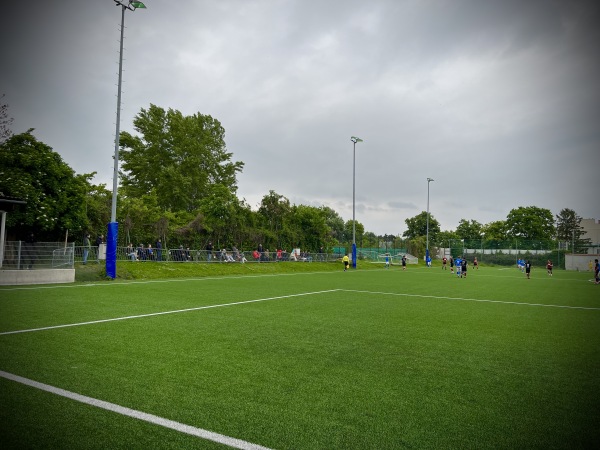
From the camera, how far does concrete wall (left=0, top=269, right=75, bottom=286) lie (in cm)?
1577

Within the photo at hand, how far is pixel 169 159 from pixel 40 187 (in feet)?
91.1

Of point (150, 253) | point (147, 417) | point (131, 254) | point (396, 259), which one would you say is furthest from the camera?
point (396, 259)

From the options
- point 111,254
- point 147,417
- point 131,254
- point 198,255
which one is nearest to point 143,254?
point 131,254

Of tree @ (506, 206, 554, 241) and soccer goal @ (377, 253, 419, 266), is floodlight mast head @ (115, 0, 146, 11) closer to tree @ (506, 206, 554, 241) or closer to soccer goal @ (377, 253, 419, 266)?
soccer goal @ (377, 253, 419, 266)

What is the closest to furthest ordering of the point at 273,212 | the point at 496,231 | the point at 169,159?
the point at 273,212, the point at 169,159, the point at 496,231

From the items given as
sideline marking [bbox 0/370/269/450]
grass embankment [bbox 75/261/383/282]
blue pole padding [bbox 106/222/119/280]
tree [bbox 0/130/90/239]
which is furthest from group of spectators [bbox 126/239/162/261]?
sideline marking [bbox 0/370/269/450]

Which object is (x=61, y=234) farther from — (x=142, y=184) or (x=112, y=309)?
(x=142, y=184)

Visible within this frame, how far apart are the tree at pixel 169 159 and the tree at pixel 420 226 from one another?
241 ft

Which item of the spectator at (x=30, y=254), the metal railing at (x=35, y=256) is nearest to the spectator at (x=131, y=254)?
the metal railing at (x=35, y=256)

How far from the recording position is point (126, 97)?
19469 millimetres

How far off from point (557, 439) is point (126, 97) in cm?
2119

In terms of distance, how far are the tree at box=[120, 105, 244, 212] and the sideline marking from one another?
42307 mm

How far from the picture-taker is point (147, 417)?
3533mm

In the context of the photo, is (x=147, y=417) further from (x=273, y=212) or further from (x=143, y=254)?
(x=273, y=212)
